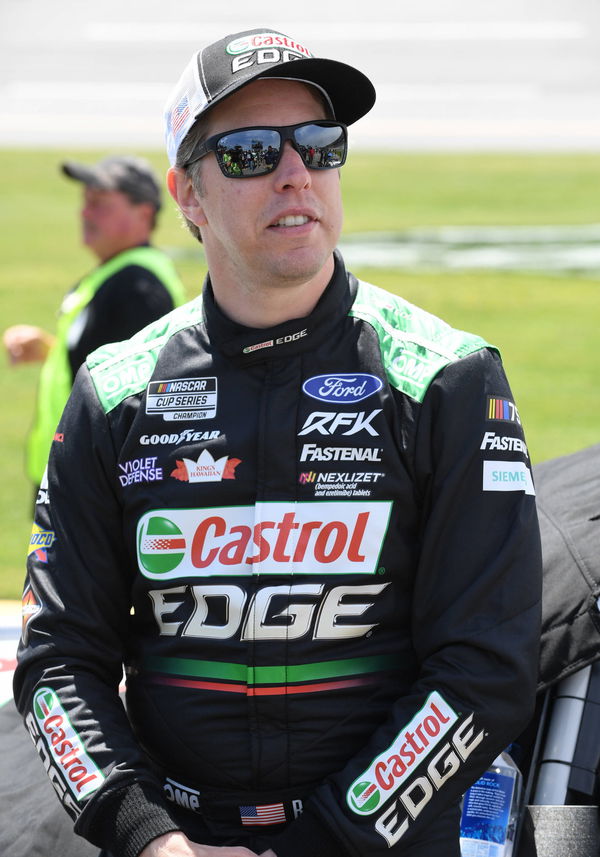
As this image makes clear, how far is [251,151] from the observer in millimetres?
2172

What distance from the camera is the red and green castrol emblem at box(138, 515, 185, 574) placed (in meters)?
2.17

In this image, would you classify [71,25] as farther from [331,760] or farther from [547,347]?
[331,760]

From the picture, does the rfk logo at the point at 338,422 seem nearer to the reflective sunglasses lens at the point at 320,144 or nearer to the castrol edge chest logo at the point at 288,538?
the castrol edge chest logo at the point at 288,538

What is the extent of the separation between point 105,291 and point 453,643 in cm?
328

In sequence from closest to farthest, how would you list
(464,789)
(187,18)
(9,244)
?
1. (464,789)
2. (9,244)
3. (187,18)

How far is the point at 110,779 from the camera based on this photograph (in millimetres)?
2076

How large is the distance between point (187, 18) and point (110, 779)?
72.4 ft

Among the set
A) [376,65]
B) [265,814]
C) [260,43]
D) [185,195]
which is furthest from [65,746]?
[376,65]

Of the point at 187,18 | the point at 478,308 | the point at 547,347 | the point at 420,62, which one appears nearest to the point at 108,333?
the point at 547,347

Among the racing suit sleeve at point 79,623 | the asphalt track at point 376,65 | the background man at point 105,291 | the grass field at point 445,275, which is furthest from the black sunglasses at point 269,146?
the asphalt track at point 376,65

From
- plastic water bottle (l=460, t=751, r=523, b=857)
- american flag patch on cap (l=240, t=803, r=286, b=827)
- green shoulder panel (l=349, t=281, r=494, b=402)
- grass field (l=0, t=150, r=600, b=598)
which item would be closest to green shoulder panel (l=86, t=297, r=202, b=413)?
green shoulder panel (l=349, t=281, r=494, b=402)

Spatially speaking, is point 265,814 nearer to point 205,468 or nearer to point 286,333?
point 205,468

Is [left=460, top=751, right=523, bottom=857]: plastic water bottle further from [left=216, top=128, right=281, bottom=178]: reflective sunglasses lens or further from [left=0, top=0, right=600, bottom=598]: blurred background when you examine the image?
[left=0, top=0, right=600, bottom=598]: blurred background

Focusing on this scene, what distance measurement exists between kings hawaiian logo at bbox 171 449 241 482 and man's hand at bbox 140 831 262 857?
0.62 m
